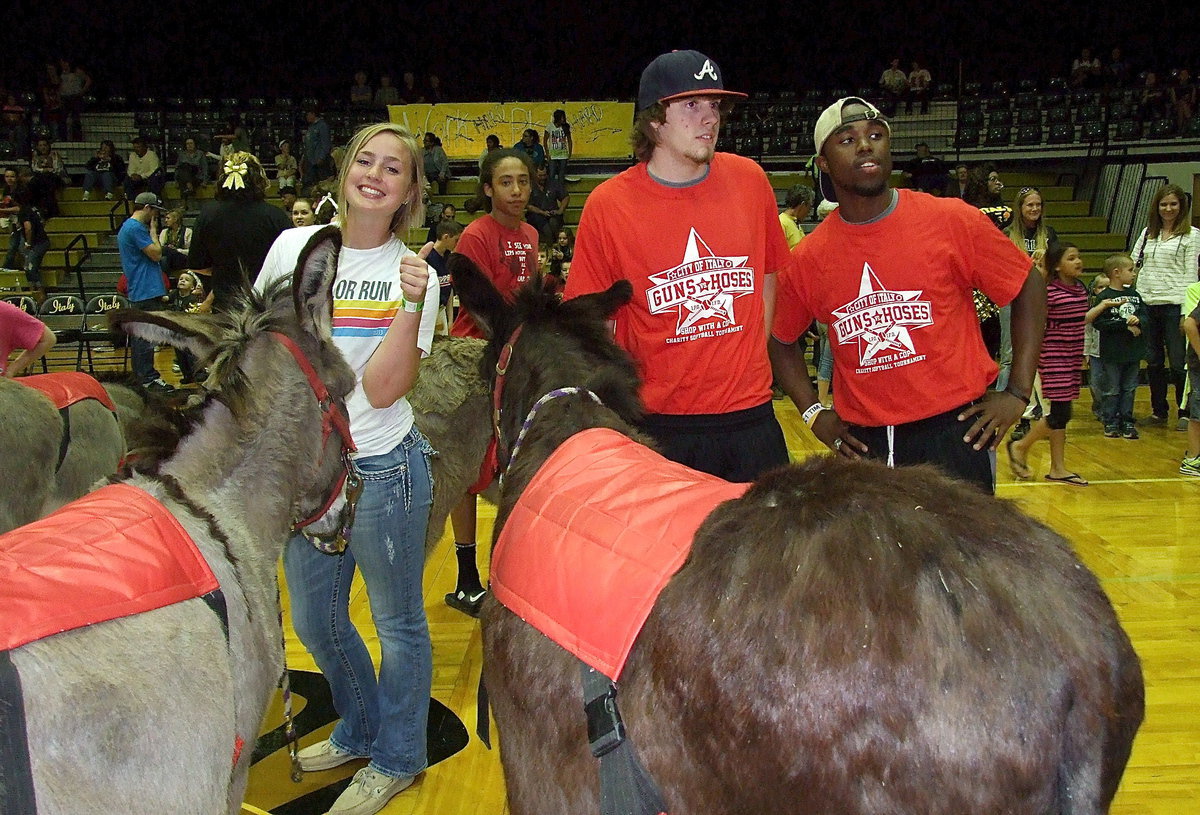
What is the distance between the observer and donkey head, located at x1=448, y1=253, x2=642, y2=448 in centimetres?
226

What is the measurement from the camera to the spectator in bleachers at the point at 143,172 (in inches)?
621

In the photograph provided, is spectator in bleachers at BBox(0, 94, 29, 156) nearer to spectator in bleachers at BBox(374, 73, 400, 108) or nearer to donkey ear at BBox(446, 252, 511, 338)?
spectator in bleachers at BBox(374, 73, 400, 108)

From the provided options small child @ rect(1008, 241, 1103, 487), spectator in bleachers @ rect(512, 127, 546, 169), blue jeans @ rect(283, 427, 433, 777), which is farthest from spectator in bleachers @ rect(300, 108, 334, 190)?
blue jeans @ rect(283, 427, 433, 777)

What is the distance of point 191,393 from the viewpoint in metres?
2.20

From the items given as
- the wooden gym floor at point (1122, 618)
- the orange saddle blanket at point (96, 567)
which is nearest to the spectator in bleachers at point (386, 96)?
the wooden gym floor at point (1122, 618)

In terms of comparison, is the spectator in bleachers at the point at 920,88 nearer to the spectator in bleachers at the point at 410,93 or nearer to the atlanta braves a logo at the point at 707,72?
the spectator in bleachers at the point at 410,93

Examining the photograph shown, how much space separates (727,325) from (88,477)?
2925 mm

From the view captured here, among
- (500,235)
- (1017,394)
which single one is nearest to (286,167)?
(500,235)

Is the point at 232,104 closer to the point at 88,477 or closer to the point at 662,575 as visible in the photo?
the point at 88,477

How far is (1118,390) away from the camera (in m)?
8.12

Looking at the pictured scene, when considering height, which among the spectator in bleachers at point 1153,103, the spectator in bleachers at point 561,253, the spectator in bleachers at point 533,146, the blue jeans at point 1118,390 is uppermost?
the spectator in bleachers at point 1153,103

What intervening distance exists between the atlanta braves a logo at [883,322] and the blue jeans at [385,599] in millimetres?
1429

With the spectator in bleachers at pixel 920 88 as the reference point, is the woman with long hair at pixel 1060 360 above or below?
below

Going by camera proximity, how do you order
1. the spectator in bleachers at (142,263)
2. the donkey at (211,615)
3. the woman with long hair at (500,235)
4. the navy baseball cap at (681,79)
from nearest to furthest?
the donkey at (211,615), the navy baseball cap at (681,79), the woman with long hair at (500,235), the spectator in bleachers at (142,263)
